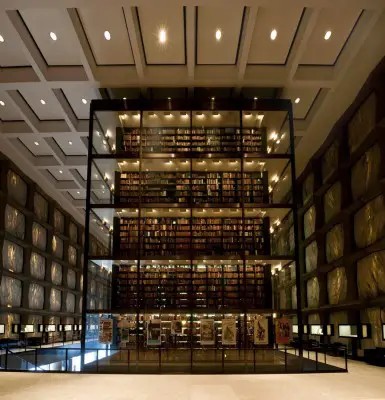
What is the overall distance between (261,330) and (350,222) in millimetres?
5243

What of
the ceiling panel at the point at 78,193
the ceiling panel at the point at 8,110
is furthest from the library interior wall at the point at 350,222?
the ceiling panel at the point at 78,193

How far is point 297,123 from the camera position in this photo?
1777cm

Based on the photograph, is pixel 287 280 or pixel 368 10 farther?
pixel 287 280

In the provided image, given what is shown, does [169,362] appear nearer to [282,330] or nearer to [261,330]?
[261,330]

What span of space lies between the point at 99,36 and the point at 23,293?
1428cm

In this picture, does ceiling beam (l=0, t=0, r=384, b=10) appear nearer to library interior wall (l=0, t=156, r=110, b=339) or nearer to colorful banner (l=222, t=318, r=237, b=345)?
library interior wall (l=0, t=156, r=110, b=339)

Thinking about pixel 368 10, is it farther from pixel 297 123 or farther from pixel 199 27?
pixel 297 123

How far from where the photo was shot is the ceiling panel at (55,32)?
12.1 metres

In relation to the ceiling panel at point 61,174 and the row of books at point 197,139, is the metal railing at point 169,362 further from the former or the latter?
the ceiling panel at point 61,174

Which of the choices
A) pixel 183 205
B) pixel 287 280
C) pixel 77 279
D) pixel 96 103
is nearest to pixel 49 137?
pixel 96 103

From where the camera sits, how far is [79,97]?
16141mm

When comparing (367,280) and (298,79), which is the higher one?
(298,79)

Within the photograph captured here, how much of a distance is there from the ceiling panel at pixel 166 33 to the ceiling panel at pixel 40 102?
12.1 ft

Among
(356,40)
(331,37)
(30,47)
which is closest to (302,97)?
(331,37)
